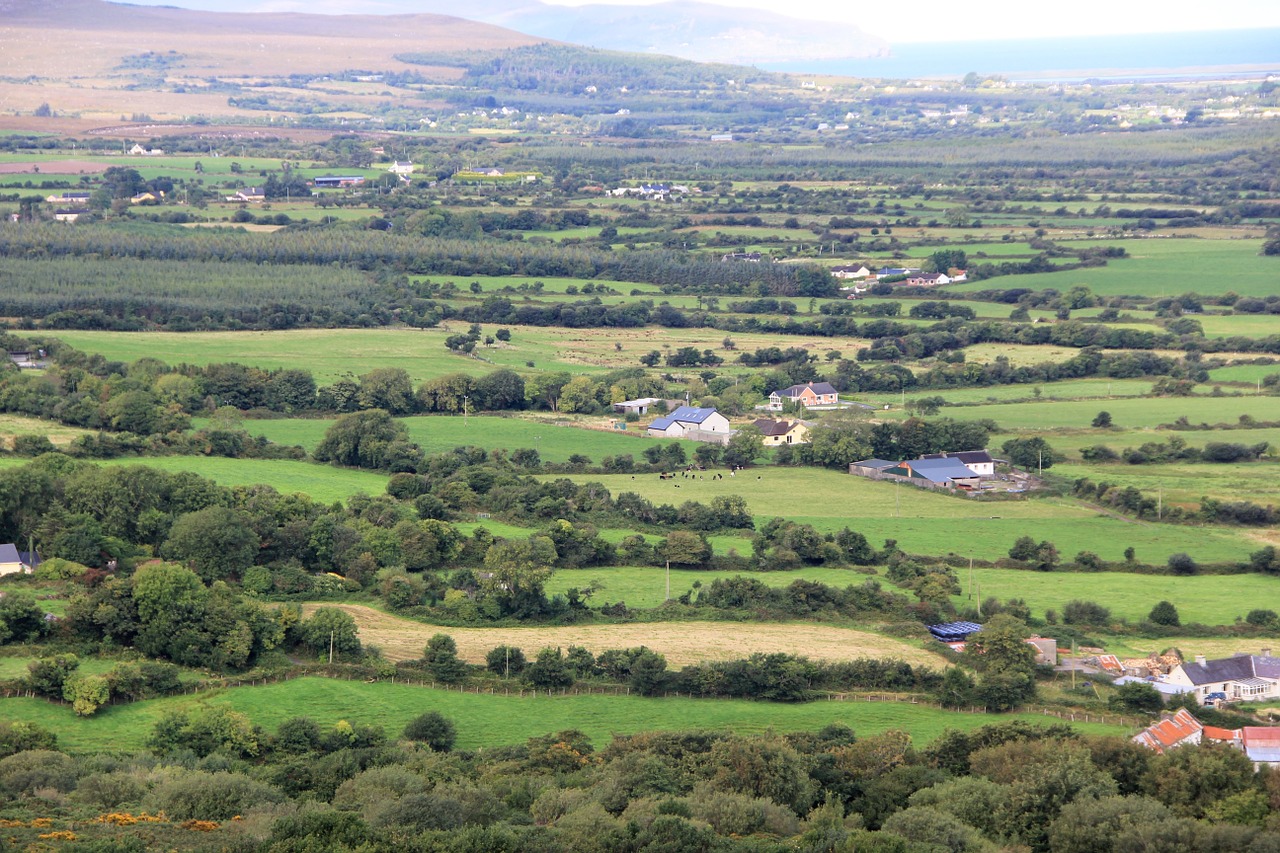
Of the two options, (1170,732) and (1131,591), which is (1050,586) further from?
(1170,732)

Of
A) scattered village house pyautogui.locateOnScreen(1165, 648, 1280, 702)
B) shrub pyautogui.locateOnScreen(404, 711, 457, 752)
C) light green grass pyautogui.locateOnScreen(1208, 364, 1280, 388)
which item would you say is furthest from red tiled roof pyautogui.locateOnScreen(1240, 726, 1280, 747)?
light green grass pyautogui.locateOnScreen(1208, 364, 1280, 388)

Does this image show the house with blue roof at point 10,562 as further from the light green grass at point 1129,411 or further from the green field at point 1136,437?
the light green grass at point 1129,411

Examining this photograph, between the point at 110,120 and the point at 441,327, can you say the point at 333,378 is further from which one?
the point at 110,120

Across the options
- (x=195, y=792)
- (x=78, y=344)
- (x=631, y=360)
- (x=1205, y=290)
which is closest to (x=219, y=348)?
(x=78, y=344)

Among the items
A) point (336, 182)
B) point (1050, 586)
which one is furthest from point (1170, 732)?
point (336, 182)

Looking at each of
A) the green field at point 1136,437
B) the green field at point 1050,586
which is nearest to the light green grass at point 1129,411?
the green field at point 1136,437

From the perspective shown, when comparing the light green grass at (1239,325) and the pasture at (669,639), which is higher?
the light green grass at (1239,325)
